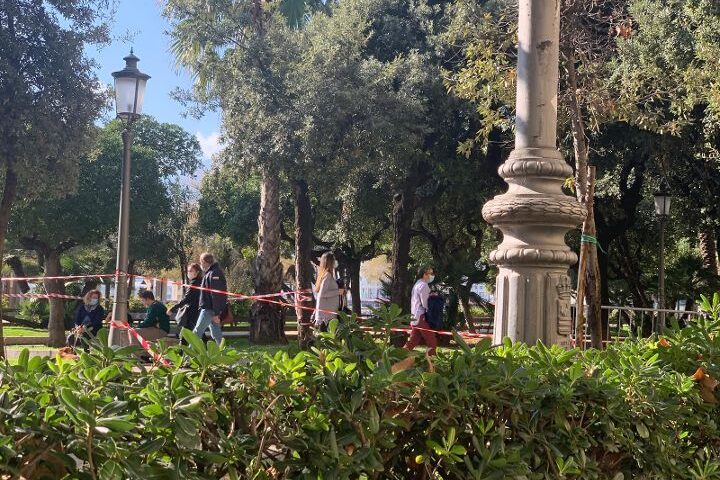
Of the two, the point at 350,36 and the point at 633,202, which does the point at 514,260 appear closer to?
the point at 350,36

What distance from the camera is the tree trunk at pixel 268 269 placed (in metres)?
21.4

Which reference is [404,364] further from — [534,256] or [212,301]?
[212,301]

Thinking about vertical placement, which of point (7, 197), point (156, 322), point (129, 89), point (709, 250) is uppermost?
point (129, 89)

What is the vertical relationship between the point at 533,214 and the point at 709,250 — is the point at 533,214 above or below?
below

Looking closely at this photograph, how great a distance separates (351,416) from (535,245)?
9.29ft

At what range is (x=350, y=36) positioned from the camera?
18.4 m

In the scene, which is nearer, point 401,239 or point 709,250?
point 401,239

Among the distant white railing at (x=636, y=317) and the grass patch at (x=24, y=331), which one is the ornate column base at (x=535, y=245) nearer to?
the distant white railing at (x=636, y=317)

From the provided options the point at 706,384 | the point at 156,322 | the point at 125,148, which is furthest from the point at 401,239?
the point at 706,384

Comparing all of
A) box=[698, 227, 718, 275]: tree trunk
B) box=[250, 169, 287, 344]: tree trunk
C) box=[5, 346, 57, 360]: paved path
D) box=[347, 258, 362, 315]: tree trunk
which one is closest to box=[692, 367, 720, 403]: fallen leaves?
box=[5, 346, 57, 360]: paved path

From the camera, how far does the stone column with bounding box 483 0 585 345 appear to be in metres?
4.55

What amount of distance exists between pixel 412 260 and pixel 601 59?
21846mm

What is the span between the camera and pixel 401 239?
21.8 metres

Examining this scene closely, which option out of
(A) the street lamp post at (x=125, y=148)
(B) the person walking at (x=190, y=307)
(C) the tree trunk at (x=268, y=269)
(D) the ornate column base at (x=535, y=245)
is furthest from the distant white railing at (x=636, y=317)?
(C) the tree trunk at (x=268, y=269)
